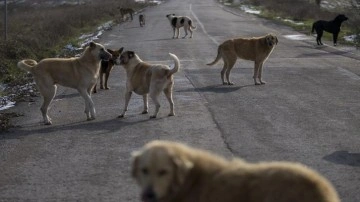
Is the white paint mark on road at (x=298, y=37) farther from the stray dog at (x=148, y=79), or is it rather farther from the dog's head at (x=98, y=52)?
the dog's head at (x=98, y=52)

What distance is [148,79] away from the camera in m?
11.7

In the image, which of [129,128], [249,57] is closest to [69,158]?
[129,128]

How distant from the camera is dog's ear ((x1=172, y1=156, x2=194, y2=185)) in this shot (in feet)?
14.6

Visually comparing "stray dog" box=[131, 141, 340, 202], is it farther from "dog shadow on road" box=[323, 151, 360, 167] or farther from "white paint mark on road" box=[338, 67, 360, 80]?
"white paint mark on road" box=[338, 67, 360, 80]

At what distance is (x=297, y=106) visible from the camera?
40.5ft

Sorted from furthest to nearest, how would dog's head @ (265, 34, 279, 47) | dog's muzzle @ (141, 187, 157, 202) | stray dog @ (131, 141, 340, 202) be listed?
dog's head @ (265, 34, 279, 47) < dog's muzzle @ (141, 187, 157, 202) < stray dog @ (131, 141, 340, 202)

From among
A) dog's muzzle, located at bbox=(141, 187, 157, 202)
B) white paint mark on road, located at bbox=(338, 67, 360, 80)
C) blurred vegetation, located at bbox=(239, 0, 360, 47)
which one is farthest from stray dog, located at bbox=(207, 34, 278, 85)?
dog's muzzle, located at bbox=(141, 187, 157, 202)

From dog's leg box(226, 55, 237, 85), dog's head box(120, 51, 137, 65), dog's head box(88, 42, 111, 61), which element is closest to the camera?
dog's head box(88, 42, 111, 61)

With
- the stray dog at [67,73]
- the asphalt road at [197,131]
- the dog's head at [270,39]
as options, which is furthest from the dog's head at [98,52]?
the dog's head at [270,39]

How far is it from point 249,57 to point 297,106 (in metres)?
4.25

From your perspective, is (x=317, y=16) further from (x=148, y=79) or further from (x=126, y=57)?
(x=148, y=79)

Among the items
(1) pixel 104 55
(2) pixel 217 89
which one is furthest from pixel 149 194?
(2) pixel 217 89

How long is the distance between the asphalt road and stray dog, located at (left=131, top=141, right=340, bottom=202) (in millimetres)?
2187

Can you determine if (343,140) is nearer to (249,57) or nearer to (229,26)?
(249,57)
